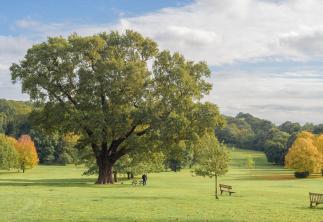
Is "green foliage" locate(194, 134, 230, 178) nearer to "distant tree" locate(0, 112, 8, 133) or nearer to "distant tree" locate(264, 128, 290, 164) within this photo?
"distant tree" locate(264, 128, 290, 164)

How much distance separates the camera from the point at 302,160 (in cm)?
9194

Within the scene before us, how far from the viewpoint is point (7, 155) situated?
10112 centimetres

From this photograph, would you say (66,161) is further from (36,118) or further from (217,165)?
(217,165)

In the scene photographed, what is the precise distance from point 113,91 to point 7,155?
51.5 metres

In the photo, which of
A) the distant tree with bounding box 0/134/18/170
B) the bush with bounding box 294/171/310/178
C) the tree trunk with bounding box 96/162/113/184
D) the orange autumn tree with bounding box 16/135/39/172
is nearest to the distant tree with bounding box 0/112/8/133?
the orange autumn tree with bounding box 16/135/39/172

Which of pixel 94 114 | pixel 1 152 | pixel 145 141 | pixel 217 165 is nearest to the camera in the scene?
pixel 217 165

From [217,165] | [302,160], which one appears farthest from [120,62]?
[302,160]

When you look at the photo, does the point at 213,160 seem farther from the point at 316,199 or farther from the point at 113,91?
the point at 113,91

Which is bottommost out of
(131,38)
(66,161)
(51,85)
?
(66,161)

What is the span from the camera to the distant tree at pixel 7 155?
327ft

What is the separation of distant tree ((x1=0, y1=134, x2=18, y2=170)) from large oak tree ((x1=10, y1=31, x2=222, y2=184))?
141 ft

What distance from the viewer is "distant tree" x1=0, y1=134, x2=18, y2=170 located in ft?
327

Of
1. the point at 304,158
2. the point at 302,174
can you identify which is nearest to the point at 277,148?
the point at 302,174

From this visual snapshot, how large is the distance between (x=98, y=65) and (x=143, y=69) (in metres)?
5.43
